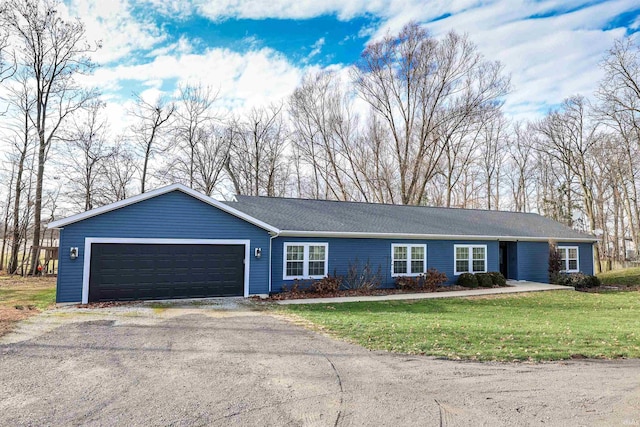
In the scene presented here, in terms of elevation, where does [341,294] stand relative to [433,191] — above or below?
below

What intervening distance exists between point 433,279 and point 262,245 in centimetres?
743

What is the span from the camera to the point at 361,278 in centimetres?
1509

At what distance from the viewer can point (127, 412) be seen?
4.11m

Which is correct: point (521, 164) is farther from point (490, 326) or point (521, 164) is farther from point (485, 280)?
point (490, 326)

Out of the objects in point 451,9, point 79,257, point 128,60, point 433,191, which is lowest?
point 79,257

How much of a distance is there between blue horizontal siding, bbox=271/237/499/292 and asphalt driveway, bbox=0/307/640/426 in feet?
21.2

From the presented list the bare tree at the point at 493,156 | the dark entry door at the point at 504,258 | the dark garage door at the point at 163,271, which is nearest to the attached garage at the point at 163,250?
the dark garage door at the point at 163,271

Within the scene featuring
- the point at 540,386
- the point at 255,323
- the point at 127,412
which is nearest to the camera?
the point at 127,412

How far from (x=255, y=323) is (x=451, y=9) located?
14.1 m

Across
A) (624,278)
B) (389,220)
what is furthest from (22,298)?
(624,278)

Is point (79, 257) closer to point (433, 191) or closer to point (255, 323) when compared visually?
point (255, 323)

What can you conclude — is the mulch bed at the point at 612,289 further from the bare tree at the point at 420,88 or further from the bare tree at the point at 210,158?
the bare tree at the point at 210,158

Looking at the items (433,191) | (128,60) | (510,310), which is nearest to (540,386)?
(510,310)

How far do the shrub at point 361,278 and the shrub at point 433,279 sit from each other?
207cm
